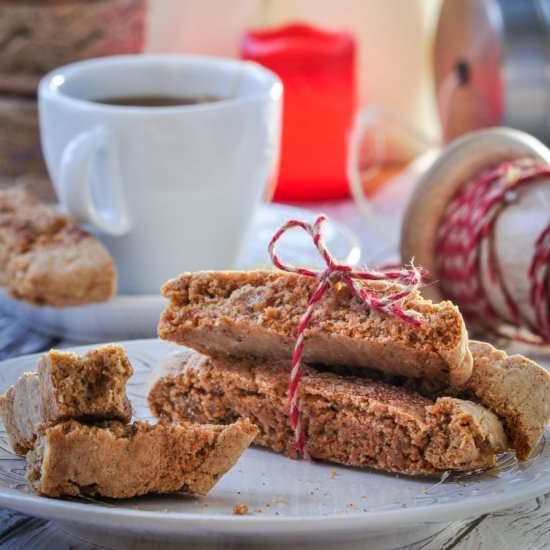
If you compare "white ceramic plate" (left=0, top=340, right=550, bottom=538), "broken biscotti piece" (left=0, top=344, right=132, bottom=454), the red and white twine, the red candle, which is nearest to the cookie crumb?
"white ceramic plate" (left=0, top=340, right=550, bottom=538)

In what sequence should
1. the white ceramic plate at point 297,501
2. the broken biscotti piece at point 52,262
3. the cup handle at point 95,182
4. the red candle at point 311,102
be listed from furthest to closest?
1. the red candle at point 311,102
2. the cup handle at point 95,182
3. the broken biscotti piece at point 52,262
4. the white ceramic plate at point 297,501

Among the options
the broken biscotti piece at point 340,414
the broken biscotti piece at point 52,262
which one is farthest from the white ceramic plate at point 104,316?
the broken biscotti piece at point 340,414

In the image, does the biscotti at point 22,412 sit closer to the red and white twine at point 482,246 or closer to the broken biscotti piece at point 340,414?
the broken biscotti piece at point 340,414

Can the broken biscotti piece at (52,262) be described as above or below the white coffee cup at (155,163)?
below

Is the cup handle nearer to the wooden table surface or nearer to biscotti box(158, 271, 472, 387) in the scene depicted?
biscotti box(158, 271, 472, 387)

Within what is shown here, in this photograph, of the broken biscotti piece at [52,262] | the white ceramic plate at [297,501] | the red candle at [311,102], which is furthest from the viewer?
the red candle at [311,102]

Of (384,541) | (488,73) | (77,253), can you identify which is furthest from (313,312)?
(488,73)

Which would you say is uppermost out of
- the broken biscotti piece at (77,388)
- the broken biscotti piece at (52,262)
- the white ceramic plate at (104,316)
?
the broken biscotti piece at (77,388)
